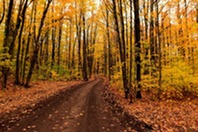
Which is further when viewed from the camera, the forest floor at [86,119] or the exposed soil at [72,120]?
the forest floor at [86,119]

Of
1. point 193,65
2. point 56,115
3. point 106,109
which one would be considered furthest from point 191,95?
point 56,115

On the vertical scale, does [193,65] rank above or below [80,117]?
above

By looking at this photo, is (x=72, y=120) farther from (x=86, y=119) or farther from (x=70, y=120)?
(x=86, y=119)

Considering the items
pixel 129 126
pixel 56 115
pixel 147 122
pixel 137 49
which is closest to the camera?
pixel 129 126

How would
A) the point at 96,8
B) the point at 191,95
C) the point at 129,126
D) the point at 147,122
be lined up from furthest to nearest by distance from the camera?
the point at 96,8, the point at 191,95, the point at 147,122, the point at 129,126

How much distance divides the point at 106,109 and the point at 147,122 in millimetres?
2829

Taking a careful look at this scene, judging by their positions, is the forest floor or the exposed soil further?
the forest floor

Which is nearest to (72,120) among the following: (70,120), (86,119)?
(70,120)

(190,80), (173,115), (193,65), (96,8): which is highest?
(96,8)

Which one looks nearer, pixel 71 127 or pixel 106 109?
pixel 71 127

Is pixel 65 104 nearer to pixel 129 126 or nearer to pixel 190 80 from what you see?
pixel 129 126

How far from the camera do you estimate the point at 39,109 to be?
1008 centimetres

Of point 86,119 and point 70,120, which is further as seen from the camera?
point 86,119

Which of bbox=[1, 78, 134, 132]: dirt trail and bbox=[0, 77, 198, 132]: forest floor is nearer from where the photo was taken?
bbox=[1, 78, 134, 132]: dirt trail
